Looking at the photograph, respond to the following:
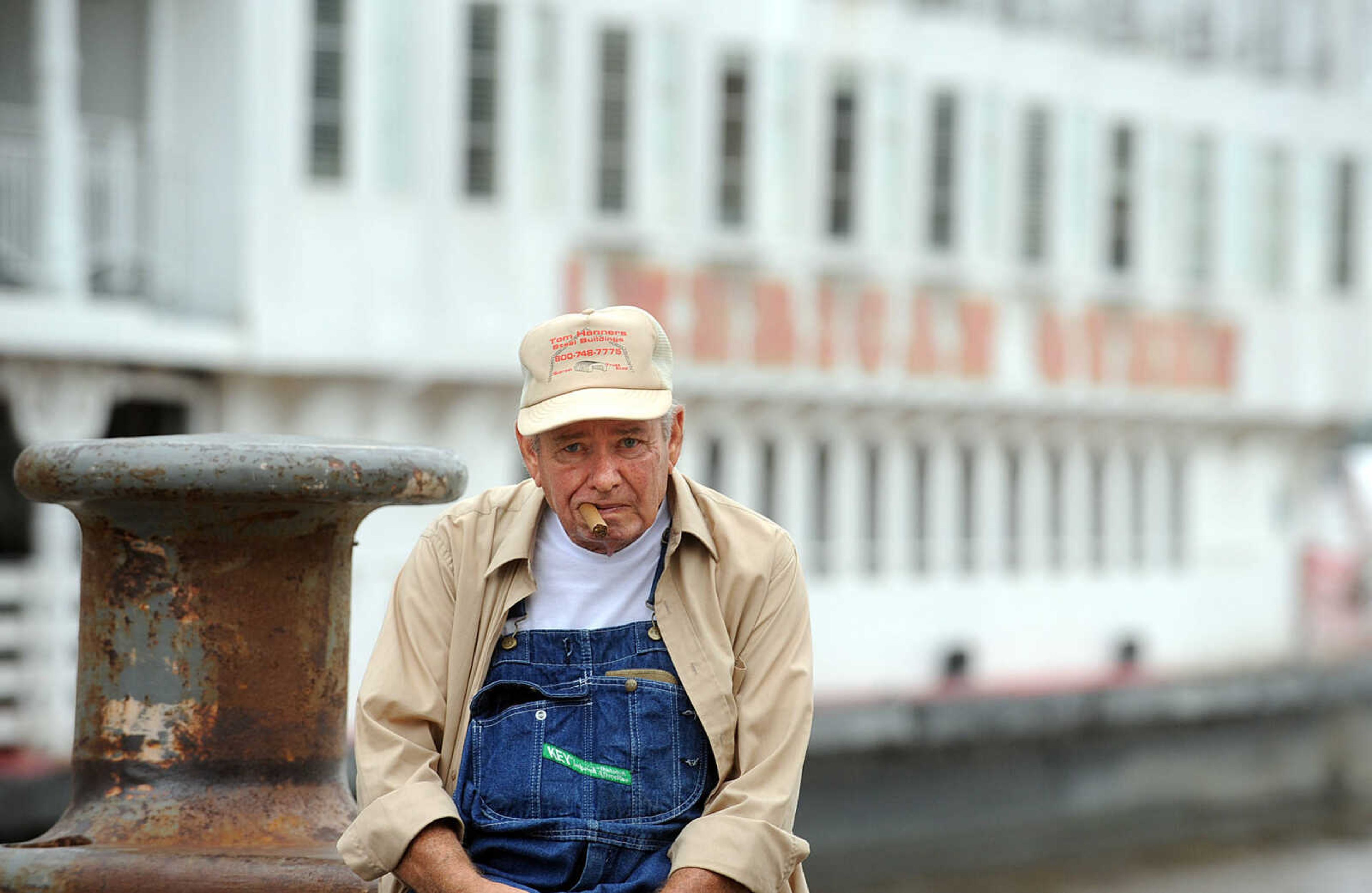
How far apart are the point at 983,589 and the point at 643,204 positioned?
5636mm

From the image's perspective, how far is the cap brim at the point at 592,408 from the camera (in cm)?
299

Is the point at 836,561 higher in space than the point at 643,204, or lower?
lower

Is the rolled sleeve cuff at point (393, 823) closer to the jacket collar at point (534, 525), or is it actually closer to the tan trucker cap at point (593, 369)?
the jacket collar at point (534, 525)

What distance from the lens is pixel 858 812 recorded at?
17.0m

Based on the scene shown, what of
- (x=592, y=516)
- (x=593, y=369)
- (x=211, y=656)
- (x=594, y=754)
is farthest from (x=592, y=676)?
(x=211, y=656)

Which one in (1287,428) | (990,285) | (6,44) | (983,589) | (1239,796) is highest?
(6,44)

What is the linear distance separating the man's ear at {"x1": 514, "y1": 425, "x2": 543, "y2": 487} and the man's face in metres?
0.02

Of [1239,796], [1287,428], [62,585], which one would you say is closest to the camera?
[62,585]

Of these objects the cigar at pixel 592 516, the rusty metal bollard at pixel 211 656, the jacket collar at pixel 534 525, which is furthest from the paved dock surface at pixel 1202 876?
the cigar at pixel 592 516

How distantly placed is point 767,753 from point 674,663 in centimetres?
20

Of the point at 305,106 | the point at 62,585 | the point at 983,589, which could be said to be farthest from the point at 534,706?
the point at 983,589

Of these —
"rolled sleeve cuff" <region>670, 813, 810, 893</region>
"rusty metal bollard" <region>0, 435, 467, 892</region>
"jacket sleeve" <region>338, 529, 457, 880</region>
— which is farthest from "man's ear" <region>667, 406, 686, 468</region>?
"rusty metal bollard" <region>0, 435, 467, 892</region>

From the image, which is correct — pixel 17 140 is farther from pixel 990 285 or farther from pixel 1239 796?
pixel 1239 796

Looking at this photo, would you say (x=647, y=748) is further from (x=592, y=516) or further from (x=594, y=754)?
(x=592, y=516)
